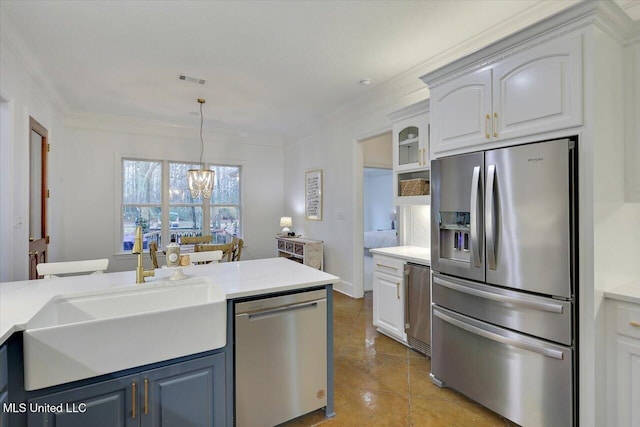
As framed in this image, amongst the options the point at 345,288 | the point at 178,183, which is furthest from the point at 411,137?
the point at 178,183

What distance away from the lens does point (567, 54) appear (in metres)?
1.67

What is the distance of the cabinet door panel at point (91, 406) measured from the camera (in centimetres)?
126

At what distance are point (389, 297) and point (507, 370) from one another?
4.33 feet

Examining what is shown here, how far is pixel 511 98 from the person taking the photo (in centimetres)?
192

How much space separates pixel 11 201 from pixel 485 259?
3915 mm

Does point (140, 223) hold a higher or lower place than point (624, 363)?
higher

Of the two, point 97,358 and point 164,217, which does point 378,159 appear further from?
point 97,358

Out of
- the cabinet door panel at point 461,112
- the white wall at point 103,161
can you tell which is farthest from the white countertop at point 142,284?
the white wall at point 103,161

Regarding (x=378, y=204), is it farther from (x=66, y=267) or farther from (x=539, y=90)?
(x=66, y=267)

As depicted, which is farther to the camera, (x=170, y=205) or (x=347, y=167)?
(x=170, y=205)

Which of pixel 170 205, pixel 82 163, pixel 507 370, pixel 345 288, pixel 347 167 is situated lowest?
pixel 345 288

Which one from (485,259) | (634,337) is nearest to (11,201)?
(485,259)

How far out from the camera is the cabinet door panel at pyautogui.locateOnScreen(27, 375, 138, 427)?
1259 millimetres

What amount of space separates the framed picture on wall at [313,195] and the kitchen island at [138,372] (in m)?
3.34
